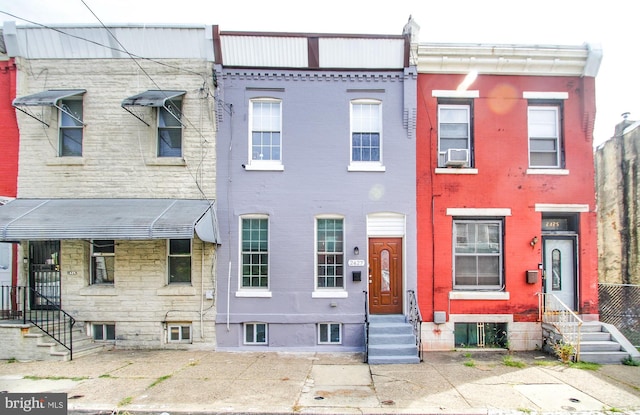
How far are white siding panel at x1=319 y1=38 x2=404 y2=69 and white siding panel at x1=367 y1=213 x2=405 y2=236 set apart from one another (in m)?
4.11

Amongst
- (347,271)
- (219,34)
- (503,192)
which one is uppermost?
(219,34)

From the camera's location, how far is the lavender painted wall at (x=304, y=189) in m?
10.2

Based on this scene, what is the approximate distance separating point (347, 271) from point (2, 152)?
989 centimetres

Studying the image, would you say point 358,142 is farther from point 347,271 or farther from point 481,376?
point 481,376

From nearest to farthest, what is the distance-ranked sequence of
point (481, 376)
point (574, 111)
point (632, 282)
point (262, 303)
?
point (481, 376)
point (262, 303)
point (574, 111)
point (632, 282)

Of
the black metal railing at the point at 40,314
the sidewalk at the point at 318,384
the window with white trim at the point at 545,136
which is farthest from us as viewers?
the window with white trim at the point at 545,136

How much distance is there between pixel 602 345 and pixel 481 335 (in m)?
2.72

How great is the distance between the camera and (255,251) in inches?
414

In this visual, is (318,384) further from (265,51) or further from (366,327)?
(265,51)

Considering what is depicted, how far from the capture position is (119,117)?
1054 cm

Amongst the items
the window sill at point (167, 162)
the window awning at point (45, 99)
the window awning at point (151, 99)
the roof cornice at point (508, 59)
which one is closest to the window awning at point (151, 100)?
the window awning at point (151, 99)

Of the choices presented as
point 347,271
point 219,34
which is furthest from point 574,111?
point 219,34

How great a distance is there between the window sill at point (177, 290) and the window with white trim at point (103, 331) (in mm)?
1609

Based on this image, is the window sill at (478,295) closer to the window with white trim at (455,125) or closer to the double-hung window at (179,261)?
the window with white trim at (455,125)
